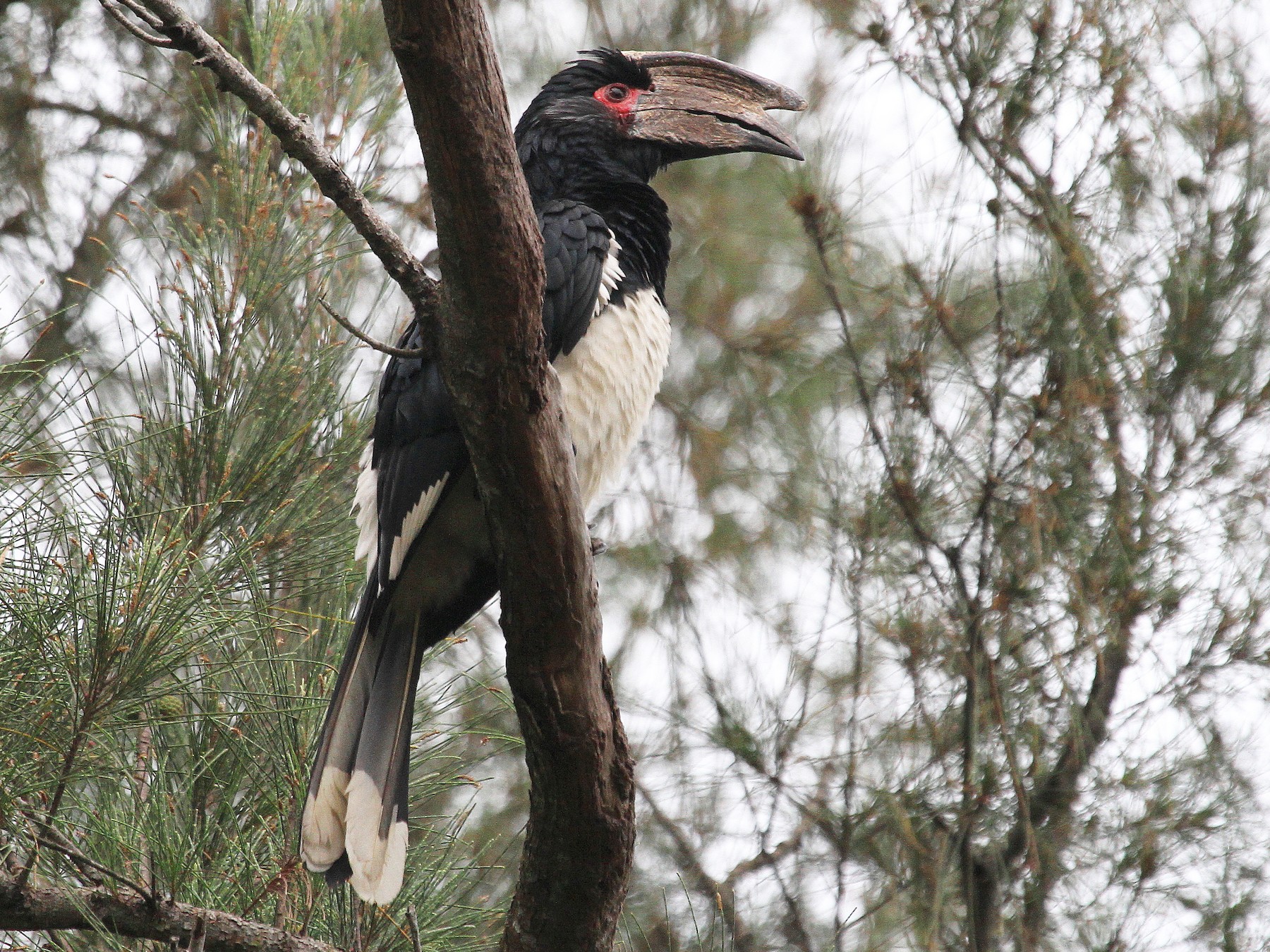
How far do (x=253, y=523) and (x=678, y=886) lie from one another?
1.71m

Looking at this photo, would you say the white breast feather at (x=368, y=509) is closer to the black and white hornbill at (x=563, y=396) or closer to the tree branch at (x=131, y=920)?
the black and white hornbill at (x=563, y=396)

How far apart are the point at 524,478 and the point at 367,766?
583 millimetres

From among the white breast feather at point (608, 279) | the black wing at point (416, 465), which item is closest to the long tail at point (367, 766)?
the black wing at point (416, 465)

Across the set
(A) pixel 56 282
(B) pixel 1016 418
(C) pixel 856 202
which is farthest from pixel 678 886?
(A) pixel 56 282

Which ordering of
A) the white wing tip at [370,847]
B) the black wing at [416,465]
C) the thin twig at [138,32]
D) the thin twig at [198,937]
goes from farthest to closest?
the black wing at [416,465], the white wing tip at [370,847], the thin twig at [198,937], the thin twig at [138,32]

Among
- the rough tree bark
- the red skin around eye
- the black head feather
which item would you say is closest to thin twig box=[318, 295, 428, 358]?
the rough tree bark

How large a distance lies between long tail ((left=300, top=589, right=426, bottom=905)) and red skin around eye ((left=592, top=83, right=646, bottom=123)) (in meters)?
1.07

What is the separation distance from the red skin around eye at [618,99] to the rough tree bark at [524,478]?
1137 mm

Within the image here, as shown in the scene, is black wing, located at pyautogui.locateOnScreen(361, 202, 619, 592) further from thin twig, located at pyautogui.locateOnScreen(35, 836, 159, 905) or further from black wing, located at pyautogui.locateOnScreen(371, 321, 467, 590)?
thin twig, located at pyautogui.locateOnScreen(35, 836, 159, 905)

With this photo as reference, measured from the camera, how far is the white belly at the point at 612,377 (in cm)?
210

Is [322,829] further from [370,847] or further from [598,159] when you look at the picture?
[598,159]

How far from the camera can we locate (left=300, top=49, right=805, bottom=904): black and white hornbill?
1.86m

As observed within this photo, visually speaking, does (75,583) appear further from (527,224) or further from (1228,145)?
(1228,145)

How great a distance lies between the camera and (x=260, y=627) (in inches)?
67.4
